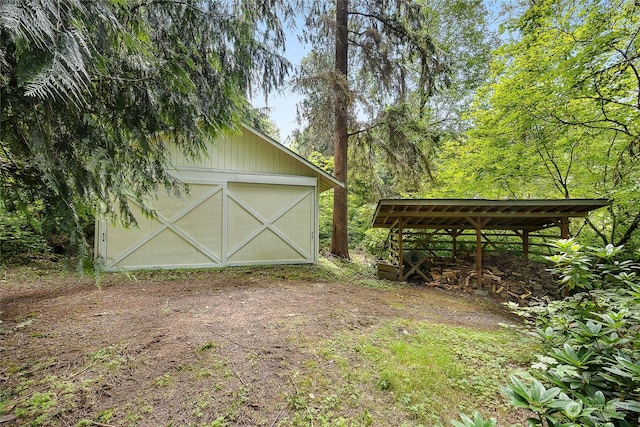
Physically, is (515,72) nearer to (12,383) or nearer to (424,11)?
(424,11)

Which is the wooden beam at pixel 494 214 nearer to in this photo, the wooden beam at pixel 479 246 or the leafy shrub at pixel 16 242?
the wooden beam at pixel 479 246

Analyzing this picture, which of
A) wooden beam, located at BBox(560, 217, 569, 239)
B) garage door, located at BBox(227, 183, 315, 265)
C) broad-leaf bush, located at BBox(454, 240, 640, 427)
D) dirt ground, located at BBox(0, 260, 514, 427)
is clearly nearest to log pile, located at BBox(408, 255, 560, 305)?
wooden beam, located at BBox(560, 217, 569, 239)

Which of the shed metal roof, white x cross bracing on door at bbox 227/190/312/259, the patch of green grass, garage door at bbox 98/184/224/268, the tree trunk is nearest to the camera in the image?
the patch of green grass

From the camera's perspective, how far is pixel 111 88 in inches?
91.6

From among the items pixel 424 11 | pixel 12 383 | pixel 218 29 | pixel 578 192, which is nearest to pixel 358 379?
pixel 12 383

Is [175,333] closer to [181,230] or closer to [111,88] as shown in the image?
[111,88]

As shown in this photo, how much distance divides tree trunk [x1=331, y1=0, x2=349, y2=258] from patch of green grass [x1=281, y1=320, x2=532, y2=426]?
19.5ft

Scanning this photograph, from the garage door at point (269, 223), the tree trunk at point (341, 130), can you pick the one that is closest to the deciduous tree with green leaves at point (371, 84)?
the tree trunk at point (341, 130)

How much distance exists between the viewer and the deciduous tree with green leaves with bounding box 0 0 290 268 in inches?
58.8

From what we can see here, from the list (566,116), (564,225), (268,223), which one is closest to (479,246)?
(564,225)

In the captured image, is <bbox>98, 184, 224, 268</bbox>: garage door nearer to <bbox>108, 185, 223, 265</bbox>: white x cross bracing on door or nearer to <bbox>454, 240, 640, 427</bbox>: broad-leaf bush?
<bbox>108, 185, 223, 265</bbox>: white x cross bracing on door

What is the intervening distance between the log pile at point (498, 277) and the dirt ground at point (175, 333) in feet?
3.86

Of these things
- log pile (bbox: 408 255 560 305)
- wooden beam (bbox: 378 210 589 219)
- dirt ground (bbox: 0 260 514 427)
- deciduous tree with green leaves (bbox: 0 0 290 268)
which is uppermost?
deciduous tree with green leaves (bbox: 0 0 290 268)

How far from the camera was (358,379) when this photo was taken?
7.16ft
